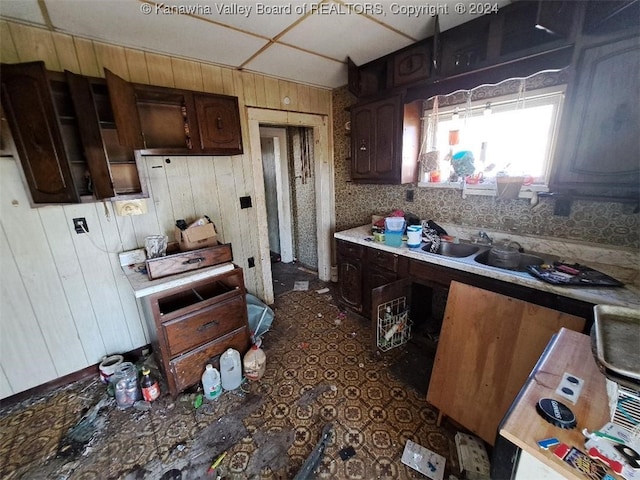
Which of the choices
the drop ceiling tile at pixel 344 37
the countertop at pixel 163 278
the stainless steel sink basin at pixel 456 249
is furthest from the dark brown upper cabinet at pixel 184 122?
the stainless steel sink basin at pixel 456 249

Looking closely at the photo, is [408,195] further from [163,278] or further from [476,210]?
[163,278]

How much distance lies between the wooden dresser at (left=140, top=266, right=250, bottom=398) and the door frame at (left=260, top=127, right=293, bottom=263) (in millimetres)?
2123

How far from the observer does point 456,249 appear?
211cm

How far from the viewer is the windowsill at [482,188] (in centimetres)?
178

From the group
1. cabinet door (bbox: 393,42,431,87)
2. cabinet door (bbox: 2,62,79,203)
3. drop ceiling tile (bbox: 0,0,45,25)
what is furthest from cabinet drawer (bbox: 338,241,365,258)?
drop ceiling tile (bbox: 0,0,45,25)

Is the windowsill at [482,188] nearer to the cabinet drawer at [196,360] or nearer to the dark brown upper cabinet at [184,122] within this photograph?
the dark brown upper cabinet at [184,122]

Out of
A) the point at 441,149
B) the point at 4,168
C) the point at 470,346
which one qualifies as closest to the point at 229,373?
the point at 470,346

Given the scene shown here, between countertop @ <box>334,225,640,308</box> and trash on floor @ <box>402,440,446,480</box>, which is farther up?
countertop @ <box>334,225,640,308</box>

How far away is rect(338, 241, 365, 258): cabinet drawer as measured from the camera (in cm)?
243

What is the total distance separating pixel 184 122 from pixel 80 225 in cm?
106

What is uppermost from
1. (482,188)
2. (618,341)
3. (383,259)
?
(482,188)

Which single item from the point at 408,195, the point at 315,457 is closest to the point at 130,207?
the point at 315,457

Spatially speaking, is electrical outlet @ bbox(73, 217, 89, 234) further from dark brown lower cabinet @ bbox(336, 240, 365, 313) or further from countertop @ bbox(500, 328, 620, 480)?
countertop @ bbox(500, 328, 620, 480)

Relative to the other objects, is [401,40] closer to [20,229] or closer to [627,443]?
[627,443]
